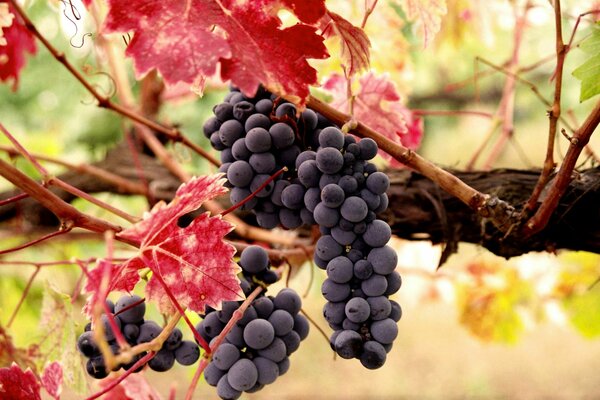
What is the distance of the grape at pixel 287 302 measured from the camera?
0.46 meters

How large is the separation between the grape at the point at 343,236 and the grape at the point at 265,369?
0.34 ft

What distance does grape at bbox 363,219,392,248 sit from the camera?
412 millimetres

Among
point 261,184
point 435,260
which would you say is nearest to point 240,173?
point 261,184

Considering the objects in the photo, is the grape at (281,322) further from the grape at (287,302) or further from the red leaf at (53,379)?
the red leaf at (53,379)

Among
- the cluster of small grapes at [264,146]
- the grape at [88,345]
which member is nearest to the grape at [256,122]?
the cluster of small grapes at [264,146]

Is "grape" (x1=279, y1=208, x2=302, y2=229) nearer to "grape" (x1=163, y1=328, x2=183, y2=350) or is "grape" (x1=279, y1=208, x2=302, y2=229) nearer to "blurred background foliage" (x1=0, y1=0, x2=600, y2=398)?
"grape" (x1=163, y1=328, x2=183, y2=350)

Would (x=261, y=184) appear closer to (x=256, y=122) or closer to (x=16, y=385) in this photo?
(x=256, y=122)

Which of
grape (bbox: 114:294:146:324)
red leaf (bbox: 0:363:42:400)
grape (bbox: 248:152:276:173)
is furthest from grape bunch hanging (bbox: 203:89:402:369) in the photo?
red leaf (bbox: 0:363:42:400)

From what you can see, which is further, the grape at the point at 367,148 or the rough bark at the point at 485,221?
Answer: the rough bark at the point at 485,221

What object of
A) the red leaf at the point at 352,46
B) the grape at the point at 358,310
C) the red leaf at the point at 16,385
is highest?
the red leaf at the point at 352,46

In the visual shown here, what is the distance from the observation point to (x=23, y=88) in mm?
2100

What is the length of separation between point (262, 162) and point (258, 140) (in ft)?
0.06

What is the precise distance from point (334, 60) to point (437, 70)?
370cm

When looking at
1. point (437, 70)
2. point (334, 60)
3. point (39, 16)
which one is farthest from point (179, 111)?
point (437, 70)
